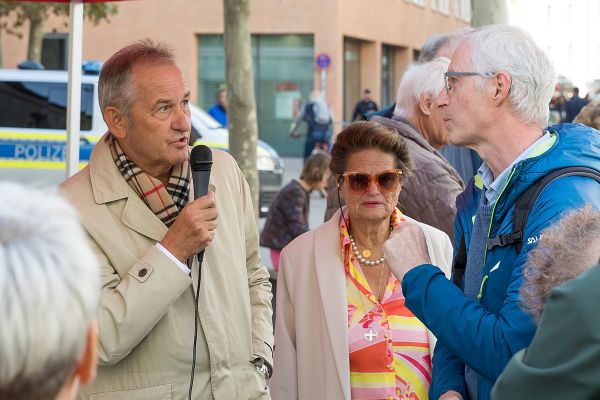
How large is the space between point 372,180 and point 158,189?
1057mm

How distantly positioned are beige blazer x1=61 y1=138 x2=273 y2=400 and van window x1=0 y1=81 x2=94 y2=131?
37.9 feet

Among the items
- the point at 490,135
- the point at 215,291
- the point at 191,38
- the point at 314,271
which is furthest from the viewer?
the point at 191,38

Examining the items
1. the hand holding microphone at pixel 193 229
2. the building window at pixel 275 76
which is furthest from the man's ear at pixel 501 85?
A: the building window at pixel 275 76

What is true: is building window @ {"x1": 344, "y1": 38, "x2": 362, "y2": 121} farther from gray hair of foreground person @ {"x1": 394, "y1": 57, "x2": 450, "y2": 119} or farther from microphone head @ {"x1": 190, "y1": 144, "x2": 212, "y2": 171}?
microphone head @ {"x1": 190, "y1": 144, "x2": 212, "y2": 171}

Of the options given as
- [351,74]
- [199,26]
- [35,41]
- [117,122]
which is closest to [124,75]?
[117,122]

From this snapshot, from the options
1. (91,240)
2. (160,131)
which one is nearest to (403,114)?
(160,131)

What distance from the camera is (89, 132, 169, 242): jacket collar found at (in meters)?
3.64

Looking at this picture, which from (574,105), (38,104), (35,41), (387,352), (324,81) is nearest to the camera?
(387,352)

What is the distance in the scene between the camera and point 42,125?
49.8 feet

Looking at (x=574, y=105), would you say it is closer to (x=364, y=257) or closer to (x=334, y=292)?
(x=364, y=257)

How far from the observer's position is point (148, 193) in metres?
3.72

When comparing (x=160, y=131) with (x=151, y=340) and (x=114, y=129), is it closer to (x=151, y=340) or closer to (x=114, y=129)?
(x=114, y=129)

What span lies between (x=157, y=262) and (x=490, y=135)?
110cm

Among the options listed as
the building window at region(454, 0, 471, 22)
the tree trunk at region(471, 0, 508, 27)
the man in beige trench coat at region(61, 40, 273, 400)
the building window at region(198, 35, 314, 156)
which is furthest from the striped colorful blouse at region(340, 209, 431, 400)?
the building window at region(454, 0, 471, 22)
